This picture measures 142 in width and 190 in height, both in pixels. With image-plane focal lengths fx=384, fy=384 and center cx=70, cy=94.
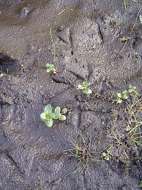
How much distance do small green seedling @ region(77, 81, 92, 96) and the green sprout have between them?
20 centimetres

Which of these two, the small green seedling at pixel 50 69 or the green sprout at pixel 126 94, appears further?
the small green seedling at pixel 50 69

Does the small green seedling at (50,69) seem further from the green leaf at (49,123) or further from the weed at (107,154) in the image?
the weed at (107,154)

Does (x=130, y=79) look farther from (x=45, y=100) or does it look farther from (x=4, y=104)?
(x=4, y=104)

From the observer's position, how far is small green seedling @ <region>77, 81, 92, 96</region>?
104 inches

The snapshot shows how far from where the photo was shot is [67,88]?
8.80 ft

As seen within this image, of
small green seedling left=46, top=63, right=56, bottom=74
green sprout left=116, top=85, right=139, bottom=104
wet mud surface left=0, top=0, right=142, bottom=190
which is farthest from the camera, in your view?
small green seedling left=46, top=63, right=56, bottom=74

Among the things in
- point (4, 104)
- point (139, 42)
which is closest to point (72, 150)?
point (4, 104)

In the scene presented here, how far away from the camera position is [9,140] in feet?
8.18

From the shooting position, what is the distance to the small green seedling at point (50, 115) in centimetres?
250

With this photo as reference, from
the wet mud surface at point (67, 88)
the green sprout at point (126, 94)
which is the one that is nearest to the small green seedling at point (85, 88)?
the wet mud surface at point (67, 88)

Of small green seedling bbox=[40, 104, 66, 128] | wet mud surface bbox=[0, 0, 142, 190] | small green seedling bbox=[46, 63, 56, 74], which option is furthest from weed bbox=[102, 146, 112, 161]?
small green seedling bbox=[46, 63, 56, 74]

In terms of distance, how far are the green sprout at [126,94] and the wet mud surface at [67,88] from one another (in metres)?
0.04

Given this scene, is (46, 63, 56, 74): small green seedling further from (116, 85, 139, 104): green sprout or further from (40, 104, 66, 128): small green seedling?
(116, 85, 139, 104): green sprout

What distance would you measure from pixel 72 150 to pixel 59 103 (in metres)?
0.34
